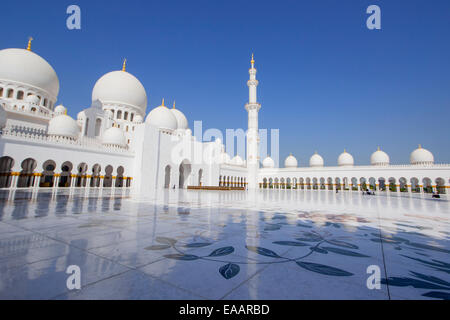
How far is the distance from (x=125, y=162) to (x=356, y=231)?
18755mm

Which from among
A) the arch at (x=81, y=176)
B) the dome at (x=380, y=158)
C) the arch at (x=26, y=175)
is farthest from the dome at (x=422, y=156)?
the arch at (x=26, y=175)

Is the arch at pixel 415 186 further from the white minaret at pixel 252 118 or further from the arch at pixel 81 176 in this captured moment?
the arch at pixel 81 176

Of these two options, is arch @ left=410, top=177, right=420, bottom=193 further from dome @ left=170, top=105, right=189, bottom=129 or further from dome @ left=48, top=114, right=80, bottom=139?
dome @ left=48, top=114, right=80, bottom=139

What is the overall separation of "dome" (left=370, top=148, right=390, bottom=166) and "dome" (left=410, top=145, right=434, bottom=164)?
9.81 ft

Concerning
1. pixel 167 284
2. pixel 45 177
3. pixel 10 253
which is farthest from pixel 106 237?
Answer: pixel 45 177

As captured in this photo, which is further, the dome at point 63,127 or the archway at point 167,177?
the archway at point 167,177

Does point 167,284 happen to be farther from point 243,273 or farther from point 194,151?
point 194,151

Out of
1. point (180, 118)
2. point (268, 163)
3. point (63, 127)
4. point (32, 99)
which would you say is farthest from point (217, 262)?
point (268, 163)

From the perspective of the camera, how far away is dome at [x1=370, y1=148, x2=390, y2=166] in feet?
99.5

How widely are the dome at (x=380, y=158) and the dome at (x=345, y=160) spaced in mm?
2800

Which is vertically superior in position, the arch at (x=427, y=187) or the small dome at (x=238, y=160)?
the small dome at (x=238, y=160)

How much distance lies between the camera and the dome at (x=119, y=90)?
76.2 ft

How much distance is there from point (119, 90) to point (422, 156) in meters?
39.0

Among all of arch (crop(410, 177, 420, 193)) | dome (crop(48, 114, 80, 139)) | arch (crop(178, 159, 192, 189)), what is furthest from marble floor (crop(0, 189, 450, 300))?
arch (crop(410, 177, 420, 193))
